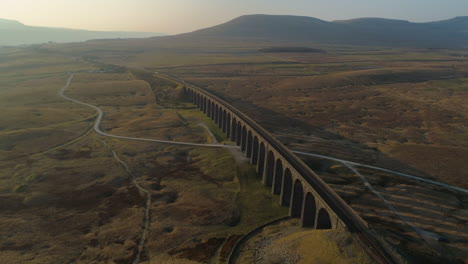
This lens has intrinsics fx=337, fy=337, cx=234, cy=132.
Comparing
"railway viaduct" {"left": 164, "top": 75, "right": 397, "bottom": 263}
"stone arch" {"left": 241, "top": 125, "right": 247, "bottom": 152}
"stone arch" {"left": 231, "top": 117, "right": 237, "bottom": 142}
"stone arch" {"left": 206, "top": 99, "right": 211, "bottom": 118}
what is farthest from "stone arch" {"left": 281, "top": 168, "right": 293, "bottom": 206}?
"stone arch" {"left": 206, "top": 99, "right": 211, "bottom": 118}

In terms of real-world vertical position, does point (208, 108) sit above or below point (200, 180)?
above

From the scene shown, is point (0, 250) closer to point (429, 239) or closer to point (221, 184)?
point (221, 184)

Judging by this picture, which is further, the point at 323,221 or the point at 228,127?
the point at 228,127

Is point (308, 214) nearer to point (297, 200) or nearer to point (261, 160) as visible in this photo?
point (297, 200)

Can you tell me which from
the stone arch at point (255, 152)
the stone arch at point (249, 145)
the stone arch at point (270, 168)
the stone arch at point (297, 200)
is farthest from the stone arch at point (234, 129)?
the stone arch at point (297, 200)

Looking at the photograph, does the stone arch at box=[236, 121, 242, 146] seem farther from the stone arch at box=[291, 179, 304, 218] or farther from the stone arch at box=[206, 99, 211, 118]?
the stone arch at box=[206, 99, 211, 118]

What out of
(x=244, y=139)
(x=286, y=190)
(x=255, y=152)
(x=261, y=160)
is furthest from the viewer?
(x=244, y=139)

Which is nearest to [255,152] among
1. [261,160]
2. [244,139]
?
[261,160]

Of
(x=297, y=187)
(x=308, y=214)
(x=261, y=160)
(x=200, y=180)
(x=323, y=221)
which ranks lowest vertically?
(x=200, y=180)

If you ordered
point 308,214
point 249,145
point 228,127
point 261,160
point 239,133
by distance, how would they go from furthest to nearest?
point 228,127, point 239,133, point 249,145, point 261,160, point 308,214
